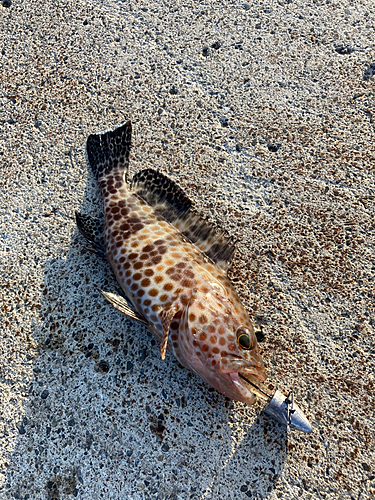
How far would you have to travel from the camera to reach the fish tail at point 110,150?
12.4 feet

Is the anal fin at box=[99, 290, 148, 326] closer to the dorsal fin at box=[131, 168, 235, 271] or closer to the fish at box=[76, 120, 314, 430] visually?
the fish at box=[76, 120, 314, 430]

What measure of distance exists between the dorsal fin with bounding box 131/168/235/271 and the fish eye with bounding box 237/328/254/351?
2.11ft

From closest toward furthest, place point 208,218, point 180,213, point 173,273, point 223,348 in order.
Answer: point 223,348, point 173,273, point 180,213, point 208,218

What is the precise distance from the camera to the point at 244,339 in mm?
2779

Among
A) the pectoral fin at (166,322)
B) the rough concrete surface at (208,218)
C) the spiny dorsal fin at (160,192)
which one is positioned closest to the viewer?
the pectoral fin at (166,322)

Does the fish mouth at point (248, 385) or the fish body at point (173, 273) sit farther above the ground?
the fish body at point (173, 273)

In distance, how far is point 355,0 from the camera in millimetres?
4332

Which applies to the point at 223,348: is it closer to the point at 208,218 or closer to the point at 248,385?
the point at 248,385

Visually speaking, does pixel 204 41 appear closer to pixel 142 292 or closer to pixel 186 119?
pixel 186 119

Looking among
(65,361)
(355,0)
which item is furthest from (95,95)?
(355,0)

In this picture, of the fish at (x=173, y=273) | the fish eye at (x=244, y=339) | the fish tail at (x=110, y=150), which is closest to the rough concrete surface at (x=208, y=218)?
the fish tail at (x=110, y=150)

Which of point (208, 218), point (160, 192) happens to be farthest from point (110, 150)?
point (208, 218)

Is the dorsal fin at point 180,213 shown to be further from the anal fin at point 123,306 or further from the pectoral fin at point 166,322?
the anal fin at point 123,306

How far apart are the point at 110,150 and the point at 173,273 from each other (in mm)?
1522
